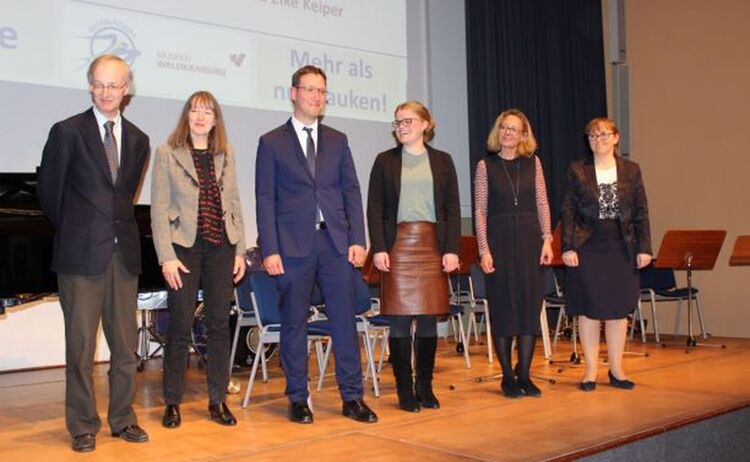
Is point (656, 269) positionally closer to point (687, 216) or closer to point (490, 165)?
point (687, 216)

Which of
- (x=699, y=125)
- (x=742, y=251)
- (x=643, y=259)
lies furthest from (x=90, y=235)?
(x=699, y=125)

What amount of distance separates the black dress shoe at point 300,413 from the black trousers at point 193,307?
0.36 m

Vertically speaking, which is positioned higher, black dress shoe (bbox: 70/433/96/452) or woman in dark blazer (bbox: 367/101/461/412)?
woman in dark blazer (bbox: 367/101/461/412)

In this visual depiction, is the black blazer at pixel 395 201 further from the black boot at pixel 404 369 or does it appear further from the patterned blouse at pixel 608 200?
the patterned blouse at pixel 608 200

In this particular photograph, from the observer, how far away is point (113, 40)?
555 cm

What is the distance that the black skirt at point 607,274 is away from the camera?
439cm

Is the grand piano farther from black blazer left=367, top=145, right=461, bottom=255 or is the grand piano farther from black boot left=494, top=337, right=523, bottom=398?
black boot left=494, top=337, right=523, bottom=398

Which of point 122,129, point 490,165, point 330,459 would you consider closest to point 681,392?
point 490,165

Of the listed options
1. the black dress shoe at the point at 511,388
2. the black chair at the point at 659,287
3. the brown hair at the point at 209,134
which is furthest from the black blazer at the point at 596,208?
the black chair at the point at 659,287

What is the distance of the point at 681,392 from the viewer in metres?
4.29

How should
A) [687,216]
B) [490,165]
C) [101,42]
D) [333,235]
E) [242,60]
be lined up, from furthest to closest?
[687,216], [242,60], [101,42], [490,165], [333,235]

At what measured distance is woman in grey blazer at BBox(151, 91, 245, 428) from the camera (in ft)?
11.3

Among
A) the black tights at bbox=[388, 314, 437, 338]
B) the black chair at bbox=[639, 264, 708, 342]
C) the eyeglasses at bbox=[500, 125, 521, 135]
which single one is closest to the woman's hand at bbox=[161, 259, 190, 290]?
the black tights at bbox=[388, 314, 437, 338]

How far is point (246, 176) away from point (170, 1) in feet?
4.47
